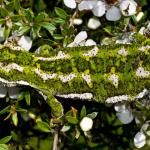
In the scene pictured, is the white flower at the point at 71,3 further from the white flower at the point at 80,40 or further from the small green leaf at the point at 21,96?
the small green leaf at the point at 21,96

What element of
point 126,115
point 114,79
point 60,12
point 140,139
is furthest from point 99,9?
point 140,139

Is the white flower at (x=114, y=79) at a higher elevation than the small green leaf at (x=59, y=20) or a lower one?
lower

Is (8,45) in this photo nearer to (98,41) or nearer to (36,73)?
(36,73)

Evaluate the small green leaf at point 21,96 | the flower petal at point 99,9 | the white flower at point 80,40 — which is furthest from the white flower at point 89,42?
the small green leaf at point 21,96

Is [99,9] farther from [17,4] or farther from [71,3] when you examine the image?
[17,4]

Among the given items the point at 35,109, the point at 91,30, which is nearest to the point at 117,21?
the point at 91,30
